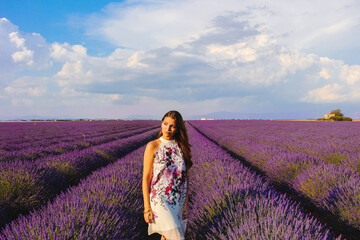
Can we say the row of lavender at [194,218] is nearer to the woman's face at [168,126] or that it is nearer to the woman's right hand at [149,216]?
the woman's right hand at [149,216]

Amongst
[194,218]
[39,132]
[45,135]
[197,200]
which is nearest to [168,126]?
[194,218]

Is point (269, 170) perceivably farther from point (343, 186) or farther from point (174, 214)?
point (174, 214)

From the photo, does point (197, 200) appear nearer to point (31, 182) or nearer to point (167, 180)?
point (167, 180)

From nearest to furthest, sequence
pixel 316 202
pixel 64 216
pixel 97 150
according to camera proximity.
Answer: pixel 64 216 → pixel 316 202 → pixel 97 150

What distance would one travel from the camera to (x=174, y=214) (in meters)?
1.78

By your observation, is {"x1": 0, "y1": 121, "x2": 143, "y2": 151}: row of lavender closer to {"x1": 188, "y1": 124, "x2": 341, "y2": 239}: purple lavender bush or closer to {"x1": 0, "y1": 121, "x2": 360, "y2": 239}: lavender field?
{"x1": 0, "y1": 121, "x2": 360, "y2": 239}: lavender field

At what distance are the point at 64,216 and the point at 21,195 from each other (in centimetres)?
221

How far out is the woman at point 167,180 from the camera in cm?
176

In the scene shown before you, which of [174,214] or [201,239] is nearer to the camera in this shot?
[174,214]

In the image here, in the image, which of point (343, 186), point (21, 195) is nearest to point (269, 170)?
point (343, 186)

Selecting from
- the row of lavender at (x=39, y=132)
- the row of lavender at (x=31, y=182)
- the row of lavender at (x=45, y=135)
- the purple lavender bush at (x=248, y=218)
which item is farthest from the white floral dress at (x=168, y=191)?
the row of lavender at (x=39, y=132)

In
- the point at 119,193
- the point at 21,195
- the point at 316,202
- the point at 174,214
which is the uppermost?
the point at 174,214

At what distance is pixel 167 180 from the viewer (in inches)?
71.7

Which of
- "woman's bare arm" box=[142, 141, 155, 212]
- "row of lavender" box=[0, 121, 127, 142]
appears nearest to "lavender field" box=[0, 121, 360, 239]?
"woman's bare arm" box=[142, 141, 155, 212]
